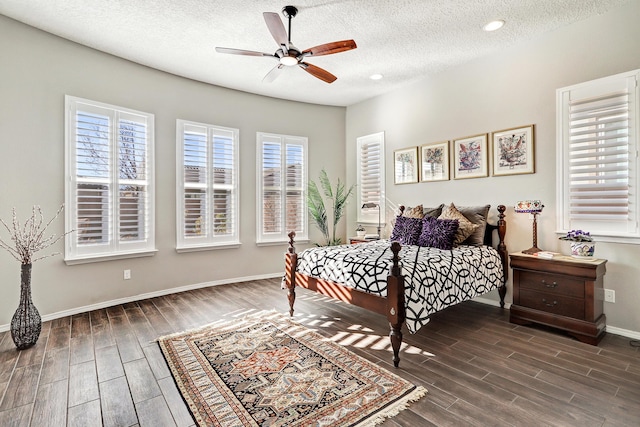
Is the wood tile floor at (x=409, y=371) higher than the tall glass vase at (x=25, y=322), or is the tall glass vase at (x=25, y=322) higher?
the tall glass vase at (x=25, y=322)

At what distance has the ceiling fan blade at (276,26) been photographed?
7.97ft

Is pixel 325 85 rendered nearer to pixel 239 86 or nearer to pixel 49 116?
pixel 239 86

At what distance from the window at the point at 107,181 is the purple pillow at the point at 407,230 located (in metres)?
3.33

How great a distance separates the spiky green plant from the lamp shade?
112 inches

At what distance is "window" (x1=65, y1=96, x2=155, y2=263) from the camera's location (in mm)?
3586

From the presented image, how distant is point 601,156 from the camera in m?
3.07

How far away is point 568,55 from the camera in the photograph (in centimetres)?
329

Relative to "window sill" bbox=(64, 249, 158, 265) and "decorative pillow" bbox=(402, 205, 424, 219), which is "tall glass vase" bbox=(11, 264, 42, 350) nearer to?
"window sill" bbox=(64, 249, 158, 265)

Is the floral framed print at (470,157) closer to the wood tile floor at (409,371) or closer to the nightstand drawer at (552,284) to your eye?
the nightstand drawer at (552,284)

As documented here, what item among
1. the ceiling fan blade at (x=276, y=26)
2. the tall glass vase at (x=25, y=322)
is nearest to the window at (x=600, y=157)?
the ceiling fan blade at (x=276, y=26)

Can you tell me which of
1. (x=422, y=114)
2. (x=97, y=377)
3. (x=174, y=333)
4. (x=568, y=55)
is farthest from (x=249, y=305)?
(x=568, y=55)

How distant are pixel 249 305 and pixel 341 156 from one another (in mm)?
3419

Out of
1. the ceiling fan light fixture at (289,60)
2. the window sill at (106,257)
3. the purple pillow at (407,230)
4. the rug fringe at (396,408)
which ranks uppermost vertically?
the ceiling fan light fixture at (289,60)

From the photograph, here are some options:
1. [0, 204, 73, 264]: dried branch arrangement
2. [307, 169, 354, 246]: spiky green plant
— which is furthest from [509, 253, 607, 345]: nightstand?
[0, 204, 73, 264]: dried branch arrangement
